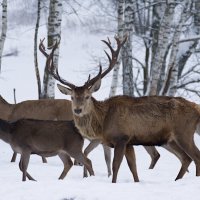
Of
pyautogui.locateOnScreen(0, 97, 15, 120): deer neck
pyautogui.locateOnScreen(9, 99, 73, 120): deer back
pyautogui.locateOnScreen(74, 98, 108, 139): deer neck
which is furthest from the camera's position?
pyautogui.locateOnScreen(0, 97, 15, 120): deer neck

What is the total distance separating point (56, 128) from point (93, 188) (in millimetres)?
3385

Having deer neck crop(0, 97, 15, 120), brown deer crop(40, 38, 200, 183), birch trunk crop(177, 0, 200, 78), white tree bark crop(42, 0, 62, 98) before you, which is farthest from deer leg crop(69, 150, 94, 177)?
birch trunk crop(177, 0, 200, 78)

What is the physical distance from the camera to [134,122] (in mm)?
9914

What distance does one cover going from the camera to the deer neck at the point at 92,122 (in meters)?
9.99

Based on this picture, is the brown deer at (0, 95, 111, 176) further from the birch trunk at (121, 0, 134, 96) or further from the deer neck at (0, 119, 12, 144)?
the birch trunk at (121, 0, 134, 96)

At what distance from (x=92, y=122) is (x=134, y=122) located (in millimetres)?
665

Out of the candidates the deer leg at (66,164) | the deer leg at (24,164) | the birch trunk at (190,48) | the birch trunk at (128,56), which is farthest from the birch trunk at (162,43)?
the deer leg at (24,164)

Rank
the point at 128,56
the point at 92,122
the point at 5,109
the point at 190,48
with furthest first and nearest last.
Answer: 1. the point at 190,48
2. the point at 128,56
3. the point at 5,109
4. the point at 92,122

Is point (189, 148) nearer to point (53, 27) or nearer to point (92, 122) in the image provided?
point (92, 122)

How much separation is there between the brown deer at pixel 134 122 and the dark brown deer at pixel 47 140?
0.69 meters

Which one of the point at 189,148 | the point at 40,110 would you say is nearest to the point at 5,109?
the point at 40,110

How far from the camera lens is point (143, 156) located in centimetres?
1562

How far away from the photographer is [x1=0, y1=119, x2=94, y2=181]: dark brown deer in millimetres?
10734

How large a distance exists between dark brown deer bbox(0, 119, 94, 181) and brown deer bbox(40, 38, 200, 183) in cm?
69
